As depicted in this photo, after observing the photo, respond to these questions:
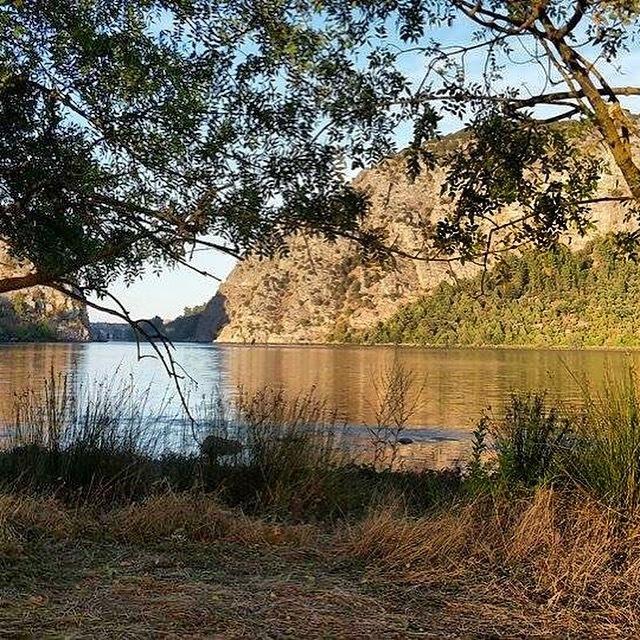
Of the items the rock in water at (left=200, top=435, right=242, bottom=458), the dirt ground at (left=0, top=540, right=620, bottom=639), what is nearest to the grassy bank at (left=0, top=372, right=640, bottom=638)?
the dirt ground at (left=0, top=540, right=620, bottom=639)

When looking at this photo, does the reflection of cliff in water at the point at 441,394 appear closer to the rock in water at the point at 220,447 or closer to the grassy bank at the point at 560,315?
the rock in water at the point at 220,447

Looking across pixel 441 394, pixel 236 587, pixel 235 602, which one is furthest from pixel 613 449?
pixel 441 394

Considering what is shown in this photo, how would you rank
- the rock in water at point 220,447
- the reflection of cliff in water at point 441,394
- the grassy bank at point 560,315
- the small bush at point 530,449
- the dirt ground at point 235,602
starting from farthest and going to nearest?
1. the grassy bank at point 560,315
2. the reflection of cliff in water at point 441,394
3. the rock in water at point 220,447
4. the small bush at point 530,449
5. the dirt ground at point 235,602

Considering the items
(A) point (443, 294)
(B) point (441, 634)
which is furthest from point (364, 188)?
(A) point (443, 294)

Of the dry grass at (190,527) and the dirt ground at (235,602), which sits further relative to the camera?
the dry grass at (190,527)

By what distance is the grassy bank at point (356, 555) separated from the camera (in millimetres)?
3555

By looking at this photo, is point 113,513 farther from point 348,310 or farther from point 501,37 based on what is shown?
point 348,310

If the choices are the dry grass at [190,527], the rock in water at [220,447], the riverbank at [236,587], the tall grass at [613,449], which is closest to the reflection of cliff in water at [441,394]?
the tall grass at [613,449]

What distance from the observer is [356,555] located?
15.8 ft

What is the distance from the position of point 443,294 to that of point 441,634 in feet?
443

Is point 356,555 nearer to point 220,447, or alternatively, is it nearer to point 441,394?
point 220,447

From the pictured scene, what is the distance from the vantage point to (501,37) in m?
4.48

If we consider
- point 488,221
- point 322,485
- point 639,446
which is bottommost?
point 322,485

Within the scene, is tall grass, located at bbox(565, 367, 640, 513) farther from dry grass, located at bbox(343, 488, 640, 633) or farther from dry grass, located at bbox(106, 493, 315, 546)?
dry grass, located at bbox(106, 493, 315, 546)
